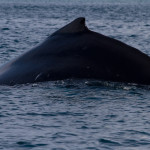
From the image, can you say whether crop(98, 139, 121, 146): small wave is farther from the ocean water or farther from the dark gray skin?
the dark gray skin

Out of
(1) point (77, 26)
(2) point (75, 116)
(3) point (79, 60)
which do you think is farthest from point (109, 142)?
(1) point (77, 26)

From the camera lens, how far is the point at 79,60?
45.0 ft

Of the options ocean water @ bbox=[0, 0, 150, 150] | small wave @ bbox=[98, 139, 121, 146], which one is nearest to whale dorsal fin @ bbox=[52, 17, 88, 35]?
ocean water @ bbox=[0, 0, 150, 150]

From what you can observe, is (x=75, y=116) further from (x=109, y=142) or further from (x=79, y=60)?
(x=79, y=60)

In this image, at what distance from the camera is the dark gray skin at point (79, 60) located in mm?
13469

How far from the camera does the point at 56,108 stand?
12742mm

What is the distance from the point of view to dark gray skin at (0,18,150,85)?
1347 cm

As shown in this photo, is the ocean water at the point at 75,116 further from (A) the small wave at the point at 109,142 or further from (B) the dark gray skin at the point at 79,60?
(B) the dark gray skin at the point at 79,60

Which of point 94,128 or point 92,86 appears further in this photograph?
point 92,86

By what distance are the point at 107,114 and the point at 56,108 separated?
109 cm

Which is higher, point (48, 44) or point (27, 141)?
point (48, 44)

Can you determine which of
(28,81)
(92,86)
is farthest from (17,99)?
(92,86)

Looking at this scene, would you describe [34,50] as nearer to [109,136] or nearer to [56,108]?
[56,108]

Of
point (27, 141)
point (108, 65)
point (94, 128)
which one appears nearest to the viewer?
point (27, 141)
